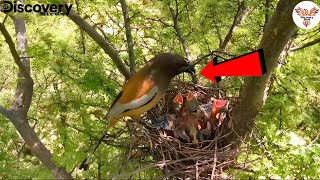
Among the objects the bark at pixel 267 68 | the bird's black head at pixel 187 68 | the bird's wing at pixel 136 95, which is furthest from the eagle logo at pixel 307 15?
the bird's wing at pixel 136 95

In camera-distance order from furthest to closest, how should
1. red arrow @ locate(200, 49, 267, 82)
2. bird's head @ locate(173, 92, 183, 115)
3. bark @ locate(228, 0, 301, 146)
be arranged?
1. bird's head @ locate(173, 92, 183, 115)
2. red arrow @ locate(200, 49, 267, 82)
3. bark @ locate(228, 0, 301, 146)

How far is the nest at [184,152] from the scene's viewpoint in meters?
3.30

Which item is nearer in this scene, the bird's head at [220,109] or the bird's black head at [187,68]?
the bird's head at [220,109]

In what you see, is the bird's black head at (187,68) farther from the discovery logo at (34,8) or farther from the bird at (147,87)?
the discovery logo at (34,8)

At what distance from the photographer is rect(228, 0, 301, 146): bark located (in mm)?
2393

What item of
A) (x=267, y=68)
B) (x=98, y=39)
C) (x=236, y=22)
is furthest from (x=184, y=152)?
(x=236, y=22)

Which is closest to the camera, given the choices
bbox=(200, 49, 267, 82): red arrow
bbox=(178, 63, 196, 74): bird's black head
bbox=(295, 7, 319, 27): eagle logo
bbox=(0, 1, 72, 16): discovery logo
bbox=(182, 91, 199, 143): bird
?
bbox=(0, 1, 72, 16): discovery logo

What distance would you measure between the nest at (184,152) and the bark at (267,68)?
148 millimetres

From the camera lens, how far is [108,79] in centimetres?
445

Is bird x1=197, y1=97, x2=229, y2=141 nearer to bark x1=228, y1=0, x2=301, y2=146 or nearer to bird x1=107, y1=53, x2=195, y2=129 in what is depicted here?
bark x1=228, y1=0, x2=301, y2=146

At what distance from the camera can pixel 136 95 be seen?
374 centimetres

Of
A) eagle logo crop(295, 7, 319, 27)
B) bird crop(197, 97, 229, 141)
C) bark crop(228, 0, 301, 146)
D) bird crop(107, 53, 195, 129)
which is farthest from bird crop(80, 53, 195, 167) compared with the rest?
eagle logo crop(295, 7, 319, 27)

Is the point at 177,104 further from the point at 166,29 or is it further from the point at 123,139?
→ the point at 166,29

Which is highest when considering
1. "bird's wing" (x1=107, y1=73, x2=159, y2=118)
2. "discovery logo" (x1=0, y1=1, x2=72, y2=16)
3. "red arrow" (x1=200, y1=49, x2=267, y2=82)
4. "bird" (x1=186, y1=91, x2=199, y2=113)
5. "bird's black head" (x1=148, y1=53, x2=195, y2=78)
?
"discovery logo" (x1=0, y1=1, x2=72, y2=16)
